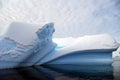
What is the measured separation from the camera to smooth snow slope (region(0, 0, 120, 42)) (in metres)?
12.3

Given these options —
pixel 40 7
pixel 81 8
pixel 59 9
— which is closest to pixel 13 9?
pixel 40 7

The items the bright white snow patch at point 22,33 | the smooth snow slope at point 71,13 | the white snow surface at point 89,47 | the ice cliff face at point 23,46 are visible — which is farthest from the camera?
the smooth snow slope at point 71,13

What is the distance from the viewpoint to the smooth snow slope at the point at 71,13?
483 inches

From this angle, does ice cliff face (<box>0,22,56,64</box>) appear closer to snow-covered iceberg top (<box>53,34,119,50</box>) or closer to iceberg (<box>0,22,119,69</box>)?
iceberg (<box>0,22,119,69</box>)

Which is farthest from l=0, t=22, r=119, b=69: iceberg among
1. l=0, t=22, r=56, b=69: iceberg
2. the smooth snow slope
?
the smooth snow slope

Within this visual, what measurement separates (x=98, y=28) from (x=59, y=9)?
1896 mm

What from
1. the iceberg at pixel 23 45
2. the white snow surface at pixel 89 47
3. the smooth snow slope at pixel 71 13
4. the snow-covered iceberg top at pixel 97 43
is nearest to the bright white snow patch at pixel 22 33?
the iceberg at pixel 23 45

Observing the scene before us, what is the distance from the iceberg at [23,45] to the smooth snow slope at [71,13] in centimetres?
617

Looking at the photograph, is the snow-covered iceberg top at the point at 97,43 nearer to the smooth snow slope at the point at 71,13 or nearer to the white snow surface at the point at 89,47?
the white snow surface at the point at 89,47

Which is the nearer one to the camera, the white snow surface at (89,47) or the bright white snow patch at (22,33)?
the bright white snow patch at (22,33)

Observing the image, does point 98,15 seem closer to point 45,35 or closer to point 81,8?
point 81,8

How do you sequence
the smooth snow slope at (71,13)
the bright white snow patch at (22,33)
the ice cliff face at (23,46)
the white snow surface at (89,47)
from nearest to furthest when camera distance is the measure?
the ice cliff face at (23,46) < the bright white snow patch at (22,33) < the white snow surface at (89,47) < the smooth snow slope at (71,13)

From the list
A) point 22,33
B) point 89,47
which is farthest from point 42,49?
point 89,47

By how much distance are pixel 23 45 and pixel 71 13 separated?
7171 millimetres
